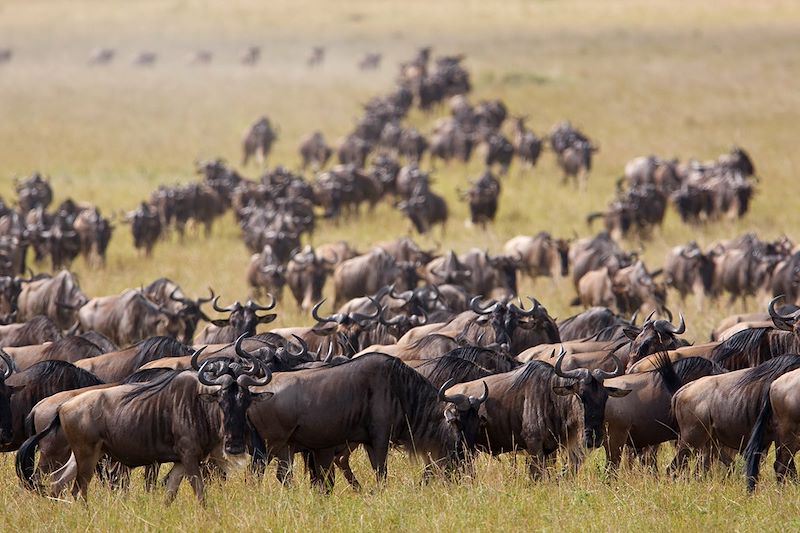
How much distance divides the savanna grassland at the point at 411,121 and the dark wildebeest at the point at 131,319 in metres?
3.19

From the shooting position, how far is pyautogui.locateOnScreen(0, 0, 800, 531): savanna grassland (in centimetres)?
895

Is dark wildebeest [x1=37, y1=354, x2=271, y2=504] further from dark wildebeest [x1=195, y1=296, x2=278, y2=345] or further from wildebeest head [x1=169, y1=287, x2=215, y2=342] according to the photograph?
wildebeest head [x1=169, y1=287, x2=215, y2=342]

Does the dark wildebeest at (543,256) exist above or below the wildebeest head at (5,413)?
below

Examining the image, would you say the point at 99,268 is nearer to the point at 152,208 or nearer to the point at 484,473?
the point at 152,208

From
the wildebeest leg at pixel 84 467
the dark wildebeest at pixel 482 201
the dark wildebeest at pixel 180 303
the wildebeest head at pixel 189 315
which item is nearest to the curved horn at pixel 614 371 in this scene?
the wildebeest leg at pixel 84 467

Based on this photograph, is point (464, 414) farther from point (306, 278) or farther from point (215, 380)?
point (306, 278)

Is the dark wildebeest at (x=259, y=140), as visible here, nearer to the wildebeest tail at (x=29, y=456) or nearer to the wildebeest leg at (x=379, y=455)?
the wildebeest leg at (x=379, y=455)

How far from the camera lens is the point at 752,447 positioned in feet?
30.5

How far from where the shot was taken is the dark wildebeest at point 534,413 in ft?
32.8

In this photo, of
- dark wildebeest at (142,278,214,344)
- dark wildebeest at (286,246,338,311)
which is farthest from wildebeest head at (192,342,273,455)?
dark wildebeest at (286,246,338,311)

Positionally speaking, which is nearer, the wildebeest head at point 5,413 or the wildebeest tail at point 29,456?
the wildebeest tail at point 29,456

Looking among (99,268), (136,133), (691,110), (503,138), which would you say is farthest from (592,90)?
(99,268)

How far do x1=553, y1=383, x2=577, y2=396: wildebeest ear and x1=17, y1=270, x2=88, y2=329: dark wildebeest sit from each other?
9.62 m

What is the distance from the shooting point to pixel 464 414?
993cm
